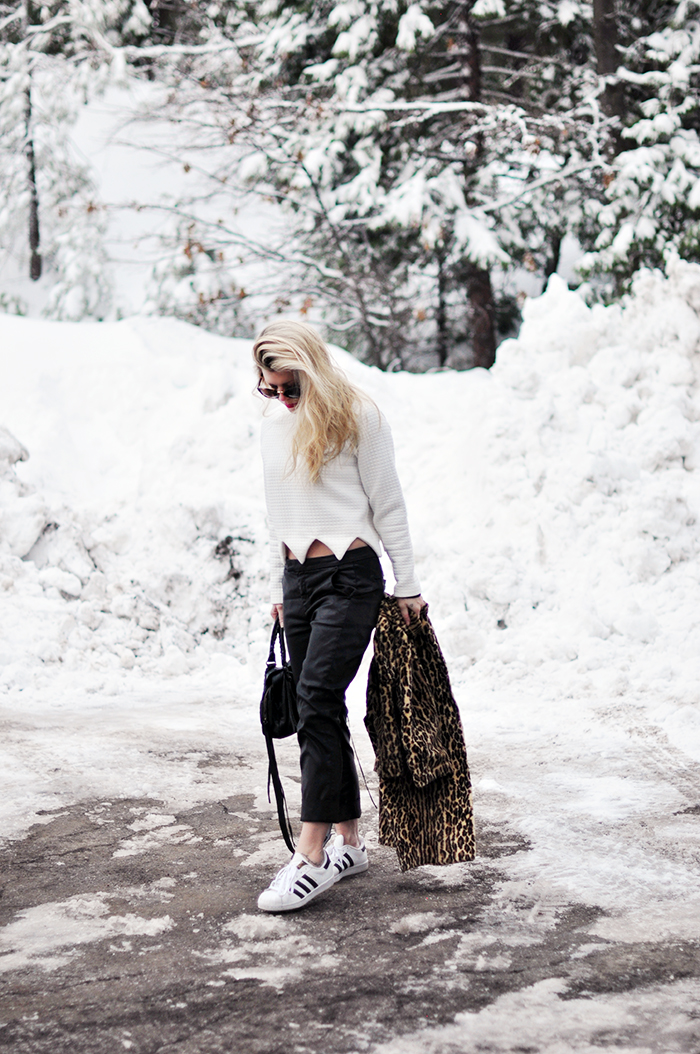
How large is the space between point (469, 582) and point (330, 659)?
3113 millimetres

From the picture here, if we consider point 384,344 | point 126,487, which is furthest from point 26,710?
point 384,344

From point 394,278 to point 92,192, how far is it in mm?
4964

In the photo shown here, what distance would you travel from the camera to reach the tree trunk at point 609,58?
916cm

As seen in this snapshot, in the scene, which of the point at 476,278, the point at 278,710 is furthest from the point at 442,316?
the point at 278,710

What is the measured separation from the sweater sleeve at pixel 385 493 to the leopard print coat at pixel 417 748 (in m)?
Result: 0.10

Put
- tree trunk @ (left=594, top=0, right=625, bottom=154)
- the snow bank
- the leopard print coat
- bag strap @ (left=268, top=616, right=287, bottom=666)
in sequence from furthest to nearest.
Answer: tree trunk @ (left=594, top=0, right=625, bottom=154) < the snow bank < bag strap @ (left=268, top=616, right=287, bottom=666) < the leopard print coat

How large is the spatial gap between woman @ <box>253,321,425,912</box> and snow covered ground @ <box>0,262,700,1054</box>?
1.95 ft

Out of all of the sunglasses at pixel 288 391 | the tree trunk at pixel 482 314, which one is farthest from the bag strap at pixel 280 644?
the tree trunk at pixel 482 314

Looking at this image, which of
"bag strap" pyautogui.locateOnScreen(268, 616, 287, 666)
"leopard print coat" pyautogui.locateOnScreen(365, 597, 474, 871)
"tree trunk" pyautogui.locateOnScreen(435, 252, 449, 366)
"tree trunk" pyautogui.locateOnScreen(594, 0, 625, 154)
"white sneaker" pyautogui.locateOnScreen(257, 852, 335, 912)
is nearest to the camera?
"white sneaker" pyautogui.locateOnScreen(257, 852, 335, 912)

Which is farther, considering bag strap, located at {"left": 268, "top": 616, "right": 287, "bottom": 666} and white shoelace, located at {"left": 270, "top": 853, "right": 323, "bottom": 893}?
bag strap, located at {"left": 268, "top": 616, "right": 287, "bottom": 666}

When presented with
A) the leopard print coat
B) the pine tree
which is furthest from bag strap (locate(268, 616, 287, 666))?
the pine tree

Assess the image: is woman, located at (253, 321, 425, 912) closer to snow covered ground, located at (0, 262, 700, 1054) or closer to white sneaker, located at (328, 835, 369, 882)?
white sneaker, located at (328, 835, 369, 882)

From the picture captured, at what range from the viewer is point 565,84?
35.0 feet

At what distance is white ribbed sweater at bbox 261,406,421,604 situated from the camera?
112 inches
